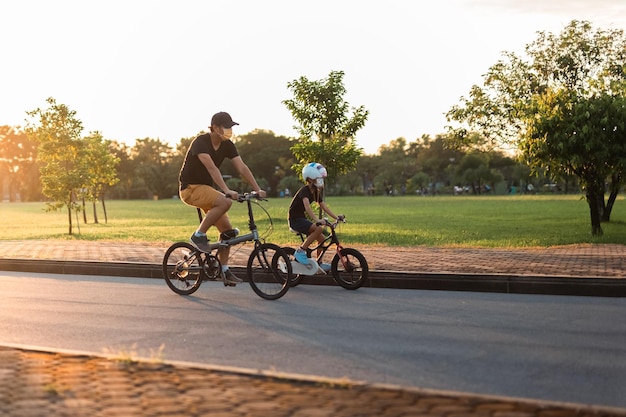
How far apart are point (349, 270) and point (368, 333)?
335 centimetres

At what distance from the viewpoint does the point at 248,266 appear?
9.93 m

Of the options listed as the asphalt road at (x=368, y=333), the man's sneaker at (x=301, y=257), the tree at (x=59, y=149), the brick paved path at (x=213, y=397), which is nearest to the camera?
the brick paved path at (x=213, y=397)

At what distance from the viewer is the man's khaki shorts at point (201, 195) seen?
10039 millimetres

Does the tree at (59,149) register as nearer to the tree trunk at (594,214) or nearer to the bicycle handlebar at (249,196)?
the tree trunk at (594,214)

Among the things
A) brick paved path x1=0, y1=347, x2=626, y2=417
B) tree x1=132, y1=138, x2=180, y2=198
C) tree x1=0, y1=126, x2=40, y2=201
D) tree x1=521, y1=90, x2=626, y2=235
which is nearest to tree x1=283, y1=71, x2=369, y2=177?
tree x1=521, y1=90, x2=626, y2=235

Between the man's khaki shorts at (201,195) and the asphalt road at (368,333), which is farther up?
the man's khaki shorts at (201,195)

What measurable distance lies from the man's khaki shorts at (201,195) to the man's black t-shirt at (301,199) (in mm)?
1146

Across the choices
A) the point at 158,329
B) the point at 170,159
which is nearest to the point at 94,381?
the point at 158,329

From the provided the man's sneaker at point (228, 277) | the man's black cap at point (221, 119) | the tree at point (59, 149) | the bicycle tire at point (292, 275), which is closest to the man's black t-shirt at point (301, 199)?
the bicycle tire at point (292, 275)

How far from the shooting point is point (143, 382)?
5.02 metres

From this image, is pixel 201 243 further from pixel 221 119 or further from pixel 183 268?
pixel 221 119

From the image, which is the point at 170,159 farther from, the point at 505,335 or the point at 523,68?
the point at 505,335

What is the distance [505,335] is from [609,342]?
832 millimetres

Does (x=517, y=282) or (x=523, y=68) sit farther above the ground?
(x=523, y=68)
